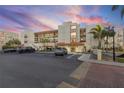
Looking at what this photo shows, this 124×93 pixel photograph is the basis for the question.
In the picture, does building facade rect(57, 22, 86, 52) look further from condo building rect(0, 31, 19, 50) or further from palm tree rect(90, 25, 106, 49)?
condo building rect(0, 31, 19, 50)

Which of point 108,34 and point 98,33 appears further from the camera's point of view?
point 108,34

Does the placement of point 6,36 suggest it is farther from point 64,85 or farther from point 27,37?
point 64,85

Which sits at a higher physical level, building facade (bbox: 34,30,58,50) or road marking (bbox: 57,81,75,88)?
building facade (bbox: 34,30,58,50)

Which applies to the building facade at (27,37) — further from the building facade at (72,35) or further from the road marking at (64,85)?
the road marking at (64,85)

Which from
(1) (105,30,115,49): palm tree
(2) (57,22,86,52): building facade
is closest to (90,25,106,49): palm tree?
(1) (105,30,115,49): palm tree

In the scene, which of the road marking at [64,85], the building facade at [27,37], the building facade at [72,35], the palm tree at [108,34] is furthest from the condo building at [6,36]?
the palm tree at [108,34]

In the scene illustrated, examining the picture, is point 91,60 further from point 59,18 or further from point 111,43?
point 59,18

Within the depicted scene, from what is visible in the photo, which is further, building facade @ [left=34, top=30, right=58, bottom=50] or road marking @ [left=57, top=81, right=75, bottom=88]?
building facade @ [left=34, top=30, right=58, bottom=50]

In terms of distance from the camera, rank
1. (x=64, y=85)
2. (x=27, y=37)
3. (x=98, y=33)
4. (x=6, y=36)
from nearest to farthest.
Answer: (x=64, y=85), (x=98, y=33), (x=27, y=37), (x=6, y=36)

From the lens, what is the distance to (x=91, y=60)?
8859mm

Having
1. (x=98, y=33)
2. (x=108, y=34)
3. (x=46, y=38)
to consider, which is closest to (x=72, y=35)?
(x=98, y=33)

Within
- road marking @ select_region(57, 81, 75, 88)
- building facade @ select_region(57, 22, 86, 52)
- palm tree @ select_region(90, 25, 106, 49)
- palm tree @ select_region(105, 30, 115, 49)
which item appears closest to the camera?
road marking @ select_region(57, 81, 75, 88)
